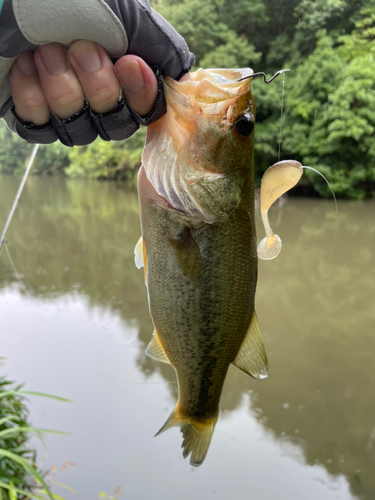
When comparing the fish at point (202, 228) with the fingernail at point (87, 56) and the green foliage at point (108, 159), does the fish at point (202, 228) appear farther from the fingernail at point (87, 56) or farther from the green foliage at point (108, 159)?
the green foliage at point (108, 159)

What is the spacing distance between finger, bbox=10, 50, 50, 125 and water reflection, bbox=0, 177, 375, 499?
3234mm

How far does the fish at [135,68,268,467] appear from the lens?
1.12m

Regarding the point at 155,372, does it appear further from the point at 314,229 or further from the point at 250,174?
the point at 314,229

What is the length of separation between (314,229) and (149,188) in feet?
30.6

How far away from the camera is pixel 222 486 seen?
9.61 ft

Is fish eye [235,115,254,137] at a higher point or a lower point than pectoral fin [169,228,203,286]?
higher

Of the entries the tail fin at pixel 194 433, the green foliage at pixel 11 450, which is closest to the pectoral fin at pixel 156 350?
the tail fin at pixel 194 433

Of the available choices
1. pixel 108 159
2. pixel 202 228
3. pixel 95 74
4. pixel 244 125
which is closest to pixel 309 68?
pixel 108 159

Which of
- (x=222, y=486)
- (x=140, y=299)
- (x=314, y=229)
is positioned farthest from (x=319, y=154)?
(x=222, y=486)

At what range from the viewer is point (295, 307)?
18.9ft

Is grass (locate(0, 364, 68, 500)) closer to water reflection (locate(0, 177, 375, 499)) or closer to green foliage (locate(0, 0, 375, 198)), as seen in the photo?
water reflection (locate(0, 177, 375, 499))

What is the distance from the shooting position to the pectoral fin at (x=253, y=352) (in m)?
1.32

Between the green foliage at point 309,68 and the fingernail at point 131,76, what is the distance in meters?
10.6

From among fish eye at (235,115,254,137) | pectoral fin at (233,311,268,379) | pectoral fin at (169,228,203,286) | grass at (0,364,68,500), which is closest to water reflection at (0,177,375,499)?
grass at (0,364,68,500)
